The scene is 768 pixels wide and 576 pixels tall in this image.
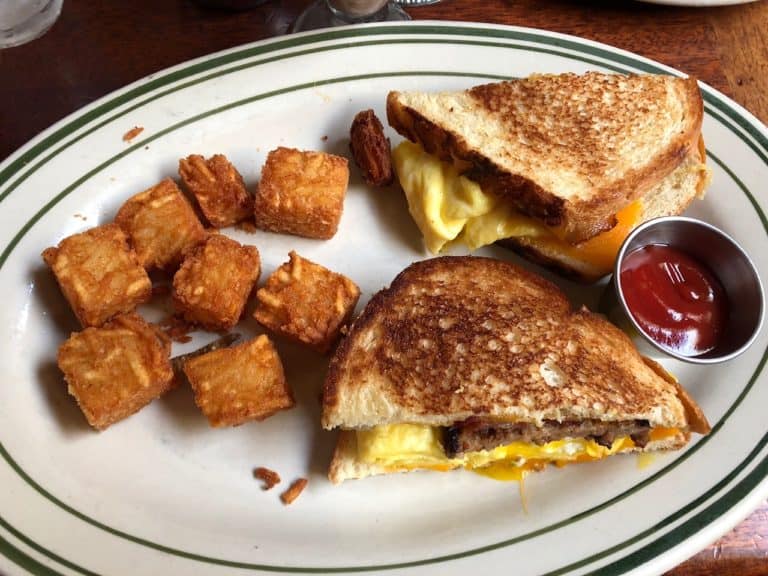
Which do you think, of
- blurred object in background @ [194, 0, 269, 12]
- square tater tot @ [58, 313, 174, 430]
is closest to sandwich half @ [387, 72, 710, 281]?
blurred object in background @ [194, 0, 269, 12]

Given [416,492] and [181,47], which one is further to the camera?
[181,47]

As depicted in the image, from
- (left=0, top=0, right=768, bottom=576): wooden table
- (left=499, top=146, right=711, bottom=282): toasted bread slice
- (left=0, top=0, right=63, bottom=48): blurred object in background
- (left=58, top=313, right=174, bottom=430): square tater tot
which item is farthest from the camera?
(left=0, top=0, right=63, bottom=48): blurred object in background

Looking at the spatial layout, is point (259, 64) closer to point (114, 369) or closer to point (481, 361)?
point (114, 369)

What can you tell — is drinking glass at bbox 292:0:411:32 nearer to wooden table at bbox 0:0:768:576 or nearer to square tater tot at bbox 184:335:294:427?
wooden table at bbox 0:0:768:576

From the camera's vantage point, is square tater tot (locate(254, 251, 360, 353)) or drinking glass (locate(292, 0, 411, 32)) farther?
drinking glass (locate(292, 0, 411, 32))

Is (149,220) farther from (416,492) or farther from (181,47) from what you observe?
(416,492)

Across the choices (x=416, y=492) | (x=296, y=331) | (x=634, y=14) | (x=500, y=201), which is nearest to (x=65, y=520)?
(x=296, y=331)

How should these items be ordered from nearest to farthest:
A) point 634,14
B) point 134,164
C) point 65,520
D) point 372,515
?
1. point 65,520
2. point 372,515
3. point 134,164
4. point 634,14

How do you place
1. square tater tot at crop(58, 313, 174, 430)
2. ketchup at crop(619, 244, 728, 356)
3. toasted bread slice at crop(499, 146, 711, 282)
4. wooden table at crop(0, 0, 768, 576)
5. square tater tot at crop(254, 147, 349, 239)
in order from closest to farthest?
square tater tot at crop(58, 313, 174, 430)
ketchup at crop(619, 244, 728, 356)
square tater tot at crop(254, 147, 349, 239)
toasted bread slice at crop(499, 146, 711, 282)
wooden table at crop(0, 0, 768, 576)
